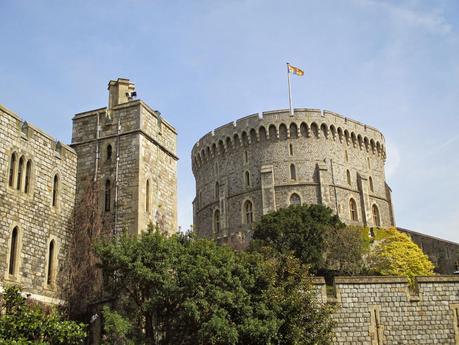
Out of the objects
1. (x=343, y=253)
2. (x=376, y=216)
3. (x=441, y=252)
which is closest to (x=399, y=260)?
(x=343, y=253)

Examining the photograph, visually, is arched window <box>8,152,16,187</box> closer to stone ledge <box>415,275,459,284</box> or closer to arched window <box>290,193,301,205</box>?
stone ledge <box>415,275,459,284</box>

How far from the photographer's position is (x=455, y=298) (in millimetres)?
17375

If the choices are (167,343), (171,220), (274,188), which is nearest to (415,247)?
(274,188)

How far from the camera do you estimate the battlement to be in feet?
62.2

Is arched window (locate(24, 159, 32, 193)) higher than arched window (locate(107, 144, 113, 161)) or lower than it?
lower

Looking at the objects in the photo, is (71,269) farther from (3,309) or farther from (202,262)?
(202,262)

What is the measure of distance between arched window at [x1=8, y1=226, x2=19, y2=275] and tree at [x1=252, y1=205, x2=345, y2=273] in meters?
18.2

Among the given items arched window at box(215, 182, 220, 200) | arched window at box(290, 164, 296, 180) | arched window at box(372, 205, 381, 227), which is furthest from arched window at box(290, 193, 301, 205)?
arched window at box(372, 205, 381, 227)

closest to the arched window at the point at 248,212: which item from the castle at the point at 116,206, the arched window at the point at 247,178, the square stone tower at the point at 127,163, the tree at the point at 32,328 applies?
the arched window at the point at 247,178

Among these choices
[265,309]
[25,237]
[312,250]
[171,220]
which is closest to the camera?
[265,309]

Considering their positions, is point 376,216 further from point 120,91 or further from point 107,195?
point 107,195

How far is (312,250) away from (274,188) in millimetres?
14515

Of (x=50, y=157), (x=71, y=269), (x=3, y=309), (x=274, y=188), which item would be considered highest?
(x=274, y=188)

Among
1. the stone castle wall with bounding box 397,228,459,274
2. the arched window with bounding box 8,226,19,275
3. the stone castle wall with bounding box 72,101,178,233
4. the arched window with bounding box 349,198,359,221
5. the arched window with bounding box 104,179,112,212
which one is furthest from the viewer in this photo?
the arched window with bounding box 349,198,359,221
